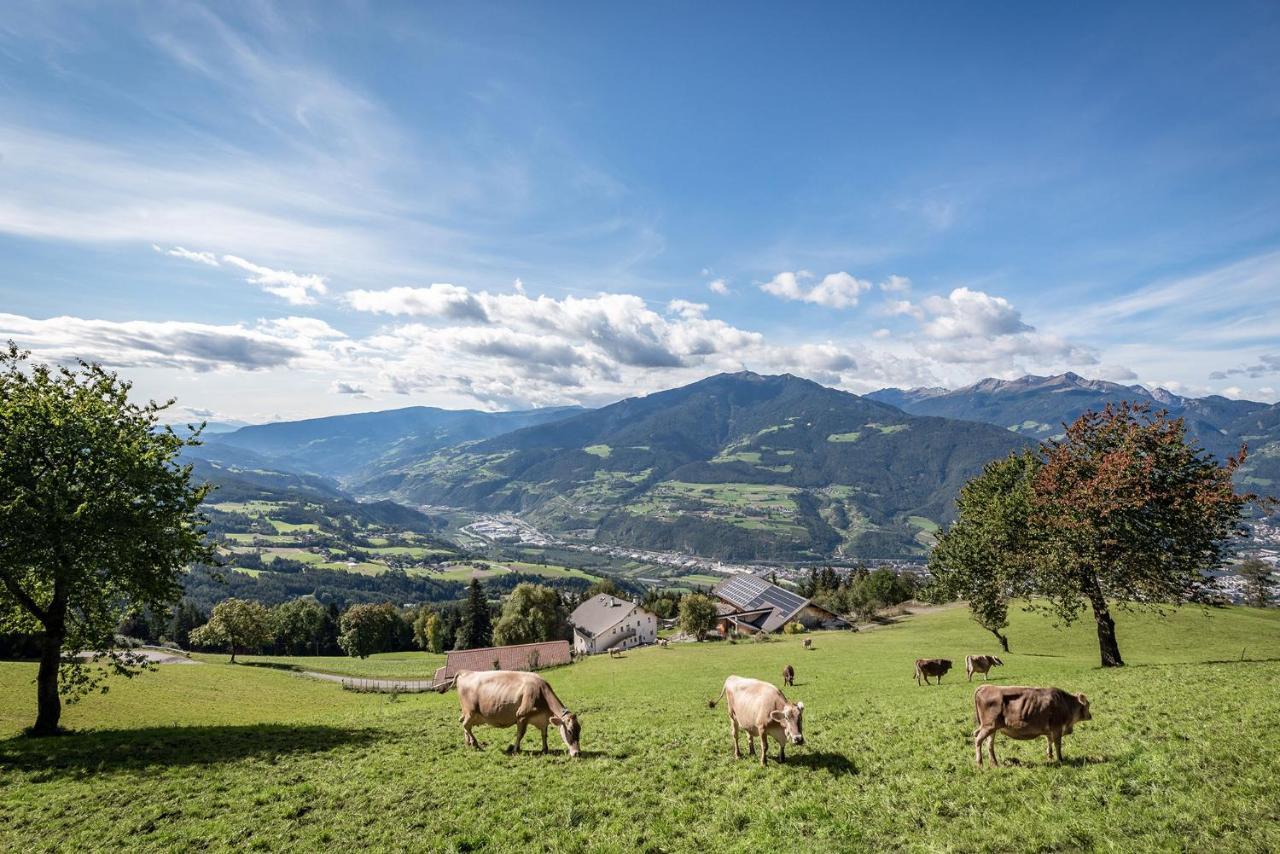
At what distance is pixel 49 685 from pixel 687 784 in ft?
83.3

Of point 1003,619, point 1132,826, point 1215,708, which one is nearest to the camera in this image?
A: point 1132,826

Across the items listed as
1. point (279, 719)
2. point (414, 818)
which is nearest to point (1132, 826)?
point (414, 818)

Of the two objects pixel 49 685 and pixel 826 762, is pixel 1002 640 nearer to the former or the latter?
pixel 826 762

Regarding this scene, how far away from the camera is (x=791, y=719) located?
1362cm

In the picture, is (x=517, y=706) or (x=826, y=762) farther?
(x=517, y=706)

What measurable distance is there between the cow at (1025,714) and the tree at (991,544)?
2421cm

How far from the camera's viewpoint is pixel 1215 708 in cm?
1582

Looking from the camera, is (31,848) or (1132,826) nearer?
(1132,826)

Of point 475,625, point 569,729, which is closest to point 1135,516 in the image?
point 569,729

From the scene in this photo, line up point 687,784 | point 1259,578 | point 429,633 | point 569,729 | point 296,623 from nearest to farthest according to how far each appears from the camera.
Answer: point 687,784 < point 569,729 < point 1259,578 < point 296,623 < point 429,633

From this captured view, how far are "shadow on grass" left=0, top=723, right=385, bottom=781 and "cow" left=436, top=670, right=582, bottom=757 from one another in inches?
242

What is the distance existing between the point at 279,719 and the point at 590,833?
2397cm

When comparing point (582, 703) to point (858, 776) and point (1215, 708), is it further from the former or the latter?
point (1215, 708)

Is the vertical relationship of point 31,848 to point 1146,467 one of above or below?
below
